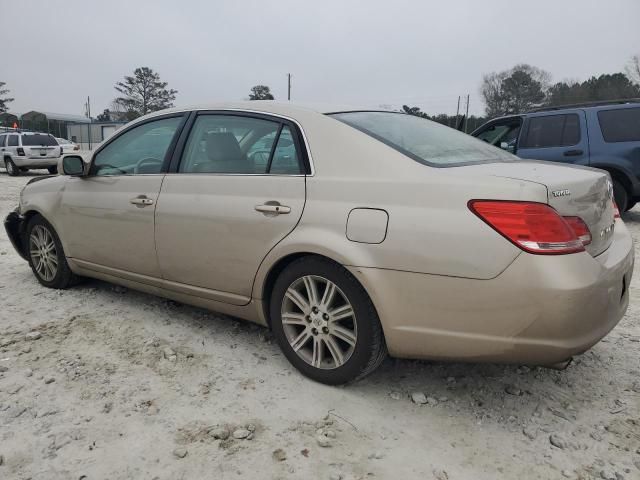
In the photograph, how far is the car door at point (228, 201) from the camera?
9.02 ft

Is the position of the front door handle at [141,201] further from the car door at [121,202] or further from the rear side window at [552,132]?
the rear side window at [552,132]

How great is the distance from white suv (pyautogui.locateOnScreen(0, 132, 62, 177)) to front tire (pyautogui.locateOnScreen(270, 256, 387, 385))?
55.3 ft

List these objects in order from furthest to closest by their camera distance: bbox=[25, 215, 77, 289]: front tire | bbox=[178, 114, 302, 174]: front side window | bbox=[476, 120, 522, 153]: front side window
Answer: bbox=[476, 120, 522, 153]: front side window
bbox=[25, 215, 77, 289]: front tire
bbox=[178, 114, 302, 174]: front side window

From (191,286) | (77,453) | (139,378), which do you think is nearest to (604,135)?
(191,286)

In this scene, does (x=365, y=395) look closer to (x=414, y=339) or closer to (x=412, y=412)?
(x=412, y=412)

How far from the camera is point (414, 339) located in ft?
7.68

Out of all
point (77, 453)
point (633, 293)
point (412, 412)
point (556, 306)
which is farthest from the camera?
point (633, 293)

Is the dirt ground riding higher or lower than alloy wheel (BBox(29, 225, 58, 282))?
lower

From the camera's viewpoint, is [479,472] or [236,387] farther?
[236,387]

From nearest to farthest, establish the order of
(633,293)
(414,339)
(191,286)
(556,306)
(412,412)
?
(556,306) → (414,339) → (412,412) → (191,286) → (633,293)

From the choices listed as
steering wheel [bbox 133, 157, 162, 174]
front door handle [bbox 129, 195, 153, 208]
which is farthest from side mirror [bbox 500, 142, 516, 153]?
front door handle [bbox 129, 195, 153, 208]

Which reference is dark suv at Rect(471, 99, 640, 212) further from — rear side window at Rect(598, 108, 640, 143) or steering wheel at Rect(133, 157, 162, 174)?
steering wheel at Rect(133, 157, 162, 174)

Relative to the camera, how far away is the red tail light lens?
6.77 ft

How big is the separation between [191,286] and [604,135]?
21.5 feet
